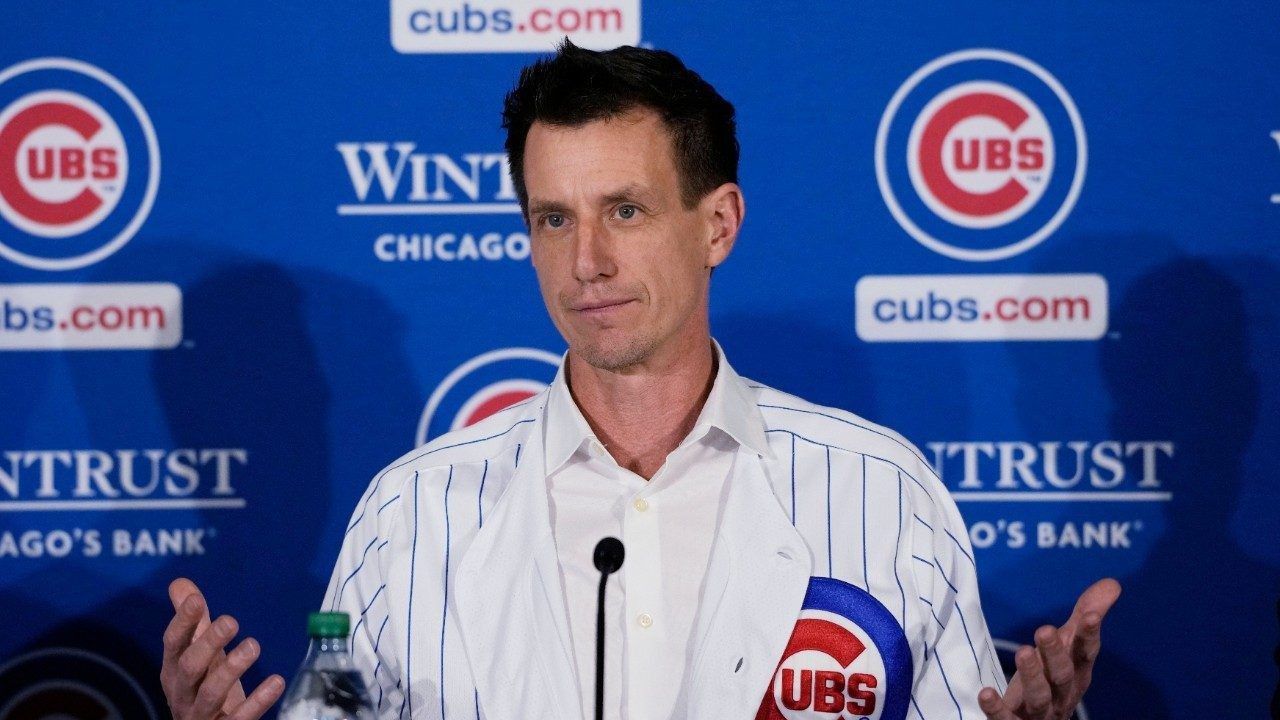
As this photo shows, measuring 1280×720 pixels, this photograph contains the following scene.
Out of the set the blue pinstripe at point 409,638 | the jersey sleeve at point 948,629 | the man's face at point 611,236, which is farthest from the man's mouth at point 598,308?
the jersey sleeve at point 948,629

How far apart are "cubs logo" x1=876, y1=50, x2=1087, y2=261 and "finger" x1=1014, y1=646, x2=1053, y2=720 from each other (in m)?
1.25

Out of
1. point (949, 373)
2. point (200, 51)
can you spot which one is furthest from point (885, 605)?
point (200, 51)

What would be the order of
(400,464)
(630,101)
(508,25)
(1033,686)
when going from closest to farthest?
(1033,686)
(630,101)
(400,464)
(508,25)

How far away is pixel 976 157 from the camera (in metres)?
2.80

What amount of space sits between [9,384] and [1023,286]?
2.13 meters

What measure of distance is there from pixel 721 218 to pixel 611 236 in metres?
0.27

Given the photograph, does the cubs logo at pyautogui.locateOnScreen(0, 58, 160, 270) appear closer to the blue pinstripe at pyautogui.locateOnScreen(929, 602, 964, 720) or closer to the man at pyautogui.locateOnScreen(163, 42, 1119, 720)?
the man at pyautogui.locateOnScreen(163, 42, 1119, 720)

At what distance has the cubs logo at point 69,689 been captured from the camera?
2852 millimetres

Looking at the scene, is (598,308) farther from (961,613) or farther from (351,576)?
(961,613)

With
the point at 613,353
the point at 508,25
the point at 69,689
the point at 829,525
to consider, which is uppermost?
the point at 508,25

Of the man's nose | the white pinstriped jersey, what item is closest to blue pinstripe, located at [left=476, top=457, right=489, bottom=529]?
the white pinstriped jersey

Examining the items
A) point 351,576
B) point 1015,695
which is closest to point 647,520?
point 351,576

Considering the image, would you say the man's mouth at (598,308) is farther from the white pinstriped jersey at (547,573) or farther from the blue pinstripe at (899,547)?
the blue pinstripe at (899,547)

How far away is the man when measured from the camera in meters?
1.96
